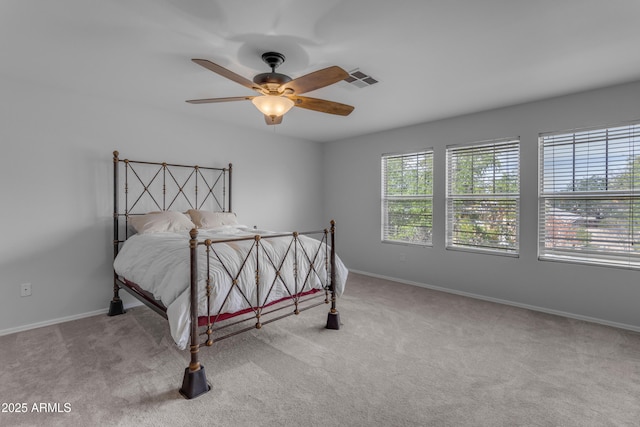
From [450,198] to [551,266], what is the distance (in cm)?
140

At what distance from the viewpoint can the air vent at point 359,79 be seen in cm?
279

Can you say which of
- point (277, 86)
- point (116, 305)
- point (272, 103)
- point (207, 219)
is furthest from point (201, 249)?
point (116, 305)

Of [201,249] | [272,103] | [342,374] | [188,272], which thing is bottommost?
[342,374]

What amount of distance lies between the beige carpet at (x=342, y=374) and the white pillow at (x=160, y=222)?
94 centimetres

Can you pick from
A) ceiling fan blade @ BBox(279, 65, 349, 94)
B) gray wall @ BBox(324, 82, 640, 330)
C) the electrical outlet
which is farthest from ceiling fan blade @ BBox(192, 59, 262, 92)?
gray wall @ BBox(324, 82, 640, 330)

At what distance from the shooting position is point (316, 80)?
217 cm

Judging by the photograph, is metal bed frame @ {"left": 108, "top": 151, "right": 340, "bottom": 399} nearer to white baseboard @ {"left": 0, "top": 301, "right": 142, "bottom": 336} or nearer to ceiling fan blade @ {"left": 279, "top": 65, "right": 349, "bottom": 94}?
white baseboard @ {"left": 0, "top": 301, "right": 142, "bottom": 336}

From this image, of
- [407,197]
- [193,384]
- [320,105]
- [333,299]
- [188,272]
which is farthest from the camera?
[407,197]

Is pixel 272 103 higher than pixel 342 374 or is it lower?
higher

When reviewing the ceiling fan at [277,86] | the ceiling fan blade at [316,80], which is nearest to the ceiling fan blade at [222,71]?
the ceiling fan at [277,86]

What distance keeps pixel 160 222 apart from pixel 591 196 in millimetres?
4560

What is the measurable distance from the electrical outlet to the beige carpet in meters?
0.36

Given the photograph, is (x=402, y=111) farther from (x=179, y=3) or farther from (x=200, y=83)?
(x=179, y=3)

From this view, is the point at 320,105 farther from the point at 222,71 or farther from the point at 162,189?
the point at 162,189
